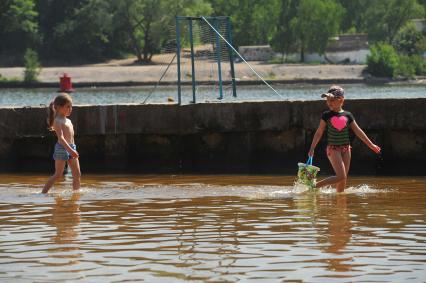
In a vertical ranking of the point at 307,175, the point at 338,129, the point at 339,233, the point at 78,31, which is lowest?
the point at 339,233

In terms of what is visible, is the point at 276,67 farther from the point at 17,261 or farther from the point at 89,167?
the point at 17,261

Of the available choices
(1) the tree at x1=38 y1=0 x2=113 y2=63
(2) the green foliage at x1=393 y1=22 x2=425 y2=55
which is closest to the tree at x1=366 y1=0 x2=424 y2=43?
(2) the green foliage at x1=393 y1=22 x2=425 y2=55

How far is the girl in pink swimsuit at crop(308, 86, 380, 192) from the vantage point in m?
14.7

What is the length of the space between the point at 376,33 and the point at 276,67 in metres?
23.2

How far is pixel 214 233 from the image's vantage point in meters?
11.8

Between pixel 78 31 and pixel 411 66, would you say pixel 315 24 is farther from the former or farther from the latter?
pixel 78 31

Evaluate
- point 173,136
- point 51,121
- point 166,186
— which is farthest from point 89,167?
point 51,121

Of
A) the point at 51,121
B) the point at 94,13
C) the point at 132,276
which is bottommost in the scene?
the point at 132,276

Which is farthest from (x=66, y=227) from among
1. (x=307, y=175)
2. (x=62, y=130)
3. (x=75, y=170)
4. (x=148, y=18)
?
(x=148, y=18)

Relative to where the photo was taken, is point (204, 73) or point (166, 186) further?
point (204, 73)

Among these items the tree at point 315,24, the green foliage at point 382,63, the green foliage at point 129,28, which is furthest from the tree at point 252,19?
the green foliage at point 382,63

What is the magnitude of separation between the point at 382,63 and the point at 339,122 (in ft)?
289

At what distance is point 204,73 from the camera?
25.5 metres

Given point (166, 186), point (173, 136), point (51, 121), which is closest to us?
point (51, 121)
